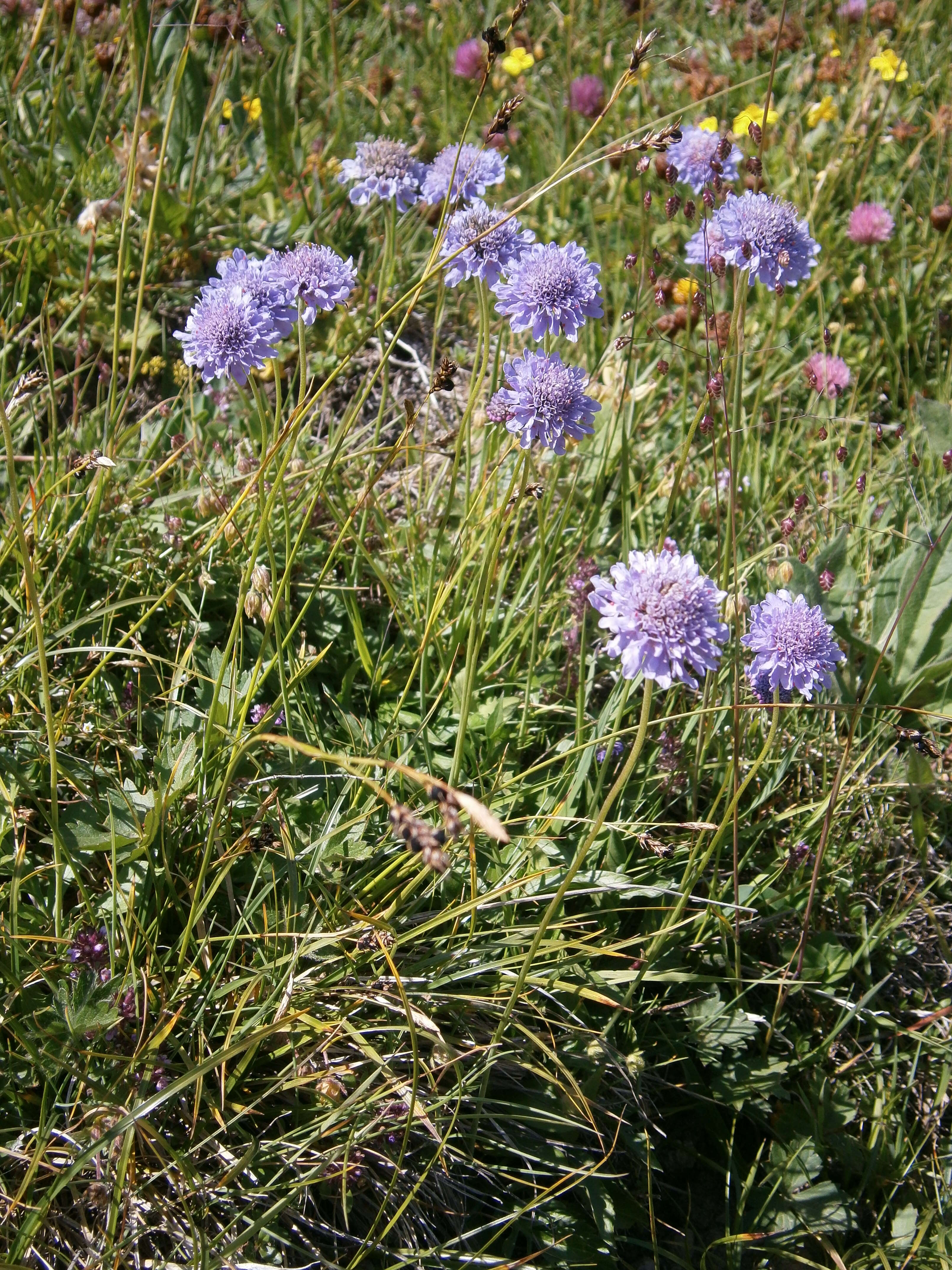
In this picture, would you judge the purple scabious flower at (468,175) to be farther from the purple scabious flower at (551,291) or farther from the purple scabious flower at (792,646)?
the purple scabious flower at (792,646)

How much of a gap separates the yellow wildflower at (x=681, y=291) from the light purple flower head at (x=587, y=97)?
0.87 metres

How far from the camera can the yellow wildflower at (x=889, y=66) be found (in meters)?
2.96

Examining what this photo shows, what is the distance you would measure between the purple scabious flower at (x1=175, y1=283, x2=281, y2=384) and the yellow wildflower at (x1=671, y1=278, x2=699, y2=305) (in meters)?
1.30

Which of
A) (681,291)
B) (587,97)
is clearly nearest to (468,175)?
(681,291)

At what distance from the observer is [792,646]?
1443 mm

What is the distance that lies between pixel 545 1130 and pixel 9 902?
34.0 inches

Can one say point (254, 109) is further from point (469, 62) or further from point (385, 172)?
point (385, 172)

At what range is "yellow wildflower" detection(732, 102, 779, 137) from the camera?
2361mm

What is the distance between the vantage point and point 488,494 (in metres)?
2.04

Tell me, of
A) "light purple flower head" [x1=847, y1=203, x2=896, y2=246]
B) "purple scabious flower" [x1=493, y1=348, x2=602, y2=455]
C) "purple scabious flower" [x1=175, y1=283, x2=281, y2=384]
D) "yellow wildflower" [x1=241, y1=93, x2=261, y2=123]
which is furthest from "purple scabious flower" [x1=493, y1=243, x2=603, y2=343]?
"yellow wildflower" [x1=241, y1=93, x2=261, y2=123]

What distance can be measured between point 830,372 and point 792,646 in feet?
3.80

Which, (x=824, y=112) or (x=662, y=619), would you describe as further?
(x=824, y=112)

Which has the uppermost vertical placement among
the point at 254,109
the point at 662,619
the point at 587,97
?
the point at 587,97

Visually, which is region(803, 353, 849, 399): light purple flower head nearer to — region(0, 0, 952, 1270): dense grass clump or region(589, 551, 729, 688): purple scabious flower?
region(0, 0, 952, 1270): dense grass clump
